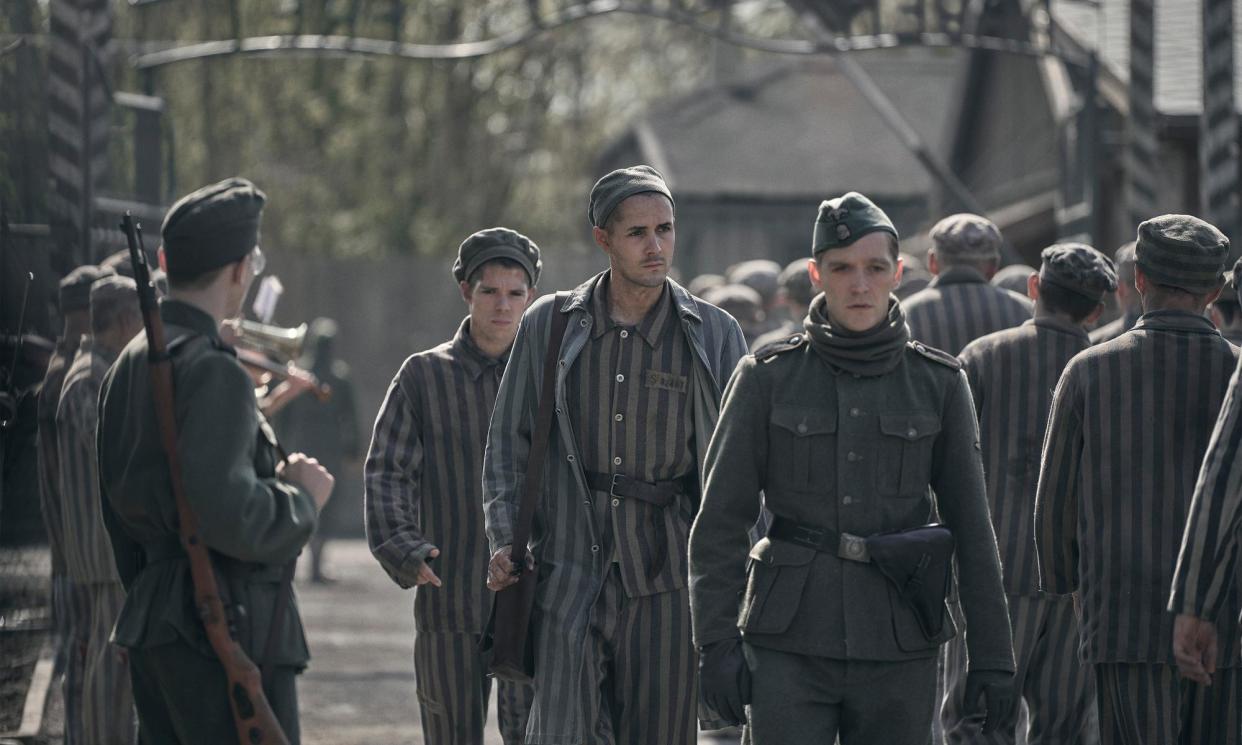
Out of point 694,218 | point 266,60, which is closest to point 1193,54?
point 694,218

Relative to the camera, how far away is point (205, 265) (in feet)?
17.6

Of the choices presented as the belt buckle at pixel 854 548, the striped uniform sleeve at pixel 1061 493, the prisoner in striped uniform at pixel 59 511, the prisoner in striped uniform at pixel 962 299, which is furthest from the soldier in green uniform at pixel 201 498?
the prisoner in striped uniform at pixel 962 299

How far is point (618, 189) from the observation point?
6.48 metres

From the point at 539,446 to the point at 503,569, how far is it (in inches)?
15.0

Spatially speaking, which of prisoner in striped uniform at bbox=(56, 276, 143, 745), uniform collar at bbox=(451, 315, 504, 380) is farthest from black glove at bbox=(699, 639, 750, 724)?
prisoner in striped uniform at bbox=(56, 276, 143, 745)

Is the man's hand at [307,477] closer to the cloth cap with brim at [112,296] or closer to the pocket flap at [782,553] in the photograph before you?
the pocket flap at [782,553]

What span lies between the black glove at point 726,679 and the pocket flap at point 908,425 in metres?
0.66

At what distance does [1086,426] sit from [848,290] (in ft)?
4.37

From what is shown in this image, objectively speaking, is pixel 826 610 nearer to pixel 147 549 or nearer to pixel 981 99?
pixel 147 549

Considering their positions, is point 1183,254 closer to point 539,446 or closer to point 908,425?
point 908,425

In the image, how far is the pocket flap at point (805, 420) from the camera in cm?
543

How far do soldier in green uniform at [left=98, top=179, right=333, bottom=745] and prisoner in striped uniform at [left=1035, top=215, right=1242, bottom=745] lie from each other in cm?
239

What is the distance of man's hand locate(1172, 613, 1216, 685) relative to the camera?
5.48 metres

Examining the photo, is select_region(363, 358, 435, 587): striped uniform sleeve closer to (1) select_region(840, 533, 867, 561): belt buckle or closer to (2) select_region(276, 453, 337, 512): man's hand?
(2) select_region(276, 453, 337, 512): man's hand
